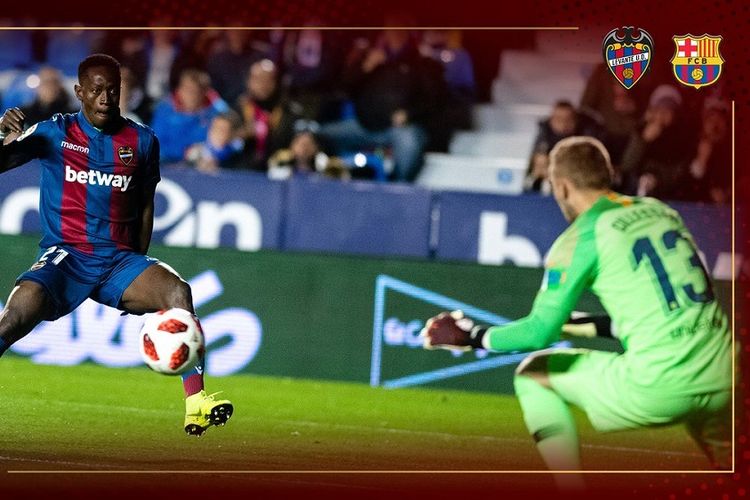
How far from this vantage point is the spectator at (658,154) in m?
10.9

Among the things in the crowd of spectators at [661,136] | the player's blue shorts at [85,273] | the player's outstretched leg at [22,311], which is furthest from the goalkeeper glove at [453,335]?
the crowd of spectators at [661,136]

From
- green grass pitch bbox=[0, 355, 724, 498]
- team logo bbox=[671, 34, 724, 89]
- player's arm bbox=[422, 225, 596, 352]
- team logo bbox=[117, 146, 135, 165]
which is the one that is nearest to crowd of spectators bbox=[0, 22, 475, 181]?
green grass pitch bbox=[0, 355, 724, 498]

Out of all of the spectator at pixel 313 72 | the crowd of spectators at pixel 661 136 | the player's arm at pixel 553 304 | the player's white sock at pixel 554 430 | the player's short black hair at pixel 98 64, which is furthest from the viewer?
the spectator at pixel 313 72

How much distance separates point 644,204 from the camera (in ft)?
19.5

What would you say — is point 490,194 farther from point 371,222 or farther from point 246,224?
point 246,224

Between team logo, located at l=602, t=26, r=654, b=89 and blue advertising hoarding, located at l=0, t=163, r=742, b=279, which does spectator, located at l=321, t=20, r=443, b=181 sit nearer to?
blue advertising hoarding, located at l=0, t=163, r=742, b=279

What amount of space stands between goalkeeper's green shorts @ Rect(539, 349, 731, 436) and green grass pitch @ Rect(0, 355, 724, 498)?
44.0 inches

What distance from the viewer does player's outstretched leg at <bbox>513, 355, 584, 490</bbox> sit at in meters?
5.77

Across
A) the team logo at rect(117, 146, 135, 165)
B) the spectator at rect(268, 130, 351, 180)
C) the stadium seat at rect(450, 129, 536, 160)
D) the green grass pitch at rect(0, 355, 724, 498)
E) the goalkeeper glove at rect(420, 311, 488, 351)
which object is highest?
the team logo at rect(117, 146, 135, 165)

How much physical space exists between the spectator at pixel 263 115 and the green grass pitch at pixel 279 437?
206 cm

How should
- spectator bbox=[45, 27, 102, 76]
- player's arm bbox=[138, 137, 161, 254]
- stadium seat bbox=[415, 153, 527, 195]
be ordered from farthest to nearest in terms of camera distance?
stadium seat bbox=[415, 153, 527, 195]
spectator bbox=[45, 27, 102, 76]
player's arm bbox=[138, 137, 161, 254]

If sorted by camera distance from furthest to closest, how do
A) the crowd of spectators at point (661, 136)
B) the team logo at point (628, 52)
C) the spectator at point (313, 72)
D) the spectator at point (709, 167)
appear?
the spectator at point (313, 72)
the crowd of spectators at point (661, 136)
the spectator at point (709, 167)
the team logo at point (628, 52)

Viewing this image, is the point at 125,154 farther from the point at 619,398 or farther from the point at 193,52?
the point at 193,52

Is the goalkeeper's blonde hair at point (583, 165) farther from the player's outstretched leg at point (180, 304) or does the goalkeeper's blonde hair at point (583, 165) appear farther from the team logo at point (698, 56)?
the player's outstretched leg at point (180, 304)
